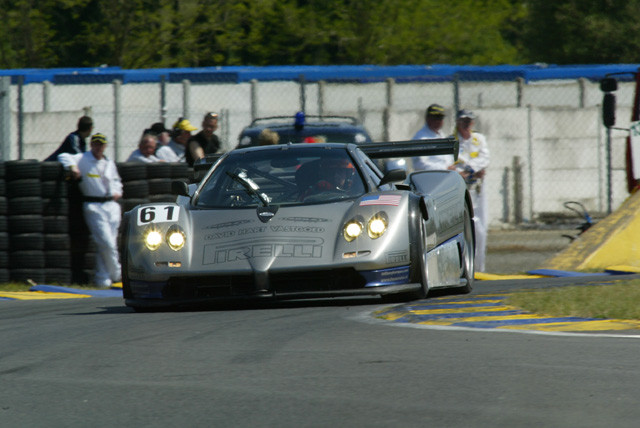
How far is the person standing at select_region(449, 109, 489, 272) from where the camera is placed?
12.8 meters

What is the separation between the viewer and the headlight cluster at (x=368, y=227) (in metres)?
7.86

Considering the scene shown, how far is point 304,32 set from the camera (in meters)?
38.7

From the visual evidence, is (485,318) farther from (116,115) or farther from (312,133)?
(116,115)

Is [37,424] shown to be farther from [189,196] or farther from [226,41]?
[226,41]

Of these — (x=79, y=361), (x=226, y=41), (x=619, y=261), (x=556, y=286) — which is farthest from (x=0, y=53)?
(x=79, y=361)

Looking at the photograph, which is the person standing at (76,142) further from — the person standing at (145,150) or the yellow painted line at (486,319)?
the yellow painted line at (486,319)

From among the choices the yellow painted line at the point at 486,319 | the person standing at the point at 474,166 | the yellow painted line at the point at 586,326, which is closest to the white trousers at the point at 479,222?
the person standing at the point at 474,166

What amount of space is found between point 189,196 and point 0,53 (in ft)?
95.5

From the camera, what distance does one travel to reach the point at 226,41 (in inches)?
1336

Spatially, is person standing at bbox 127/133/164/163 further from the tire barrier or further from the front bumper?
the front bumper

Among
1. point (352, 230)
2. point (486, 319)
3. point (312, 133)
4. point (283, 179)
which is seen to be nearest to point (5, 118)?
point (312, 133)

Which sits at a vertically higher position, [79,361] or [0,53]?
[0,53]

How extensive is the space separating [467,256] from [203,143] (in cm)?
520

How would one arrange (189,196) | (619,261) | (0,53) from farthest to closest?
(0,53), (619,261), (189,196)
